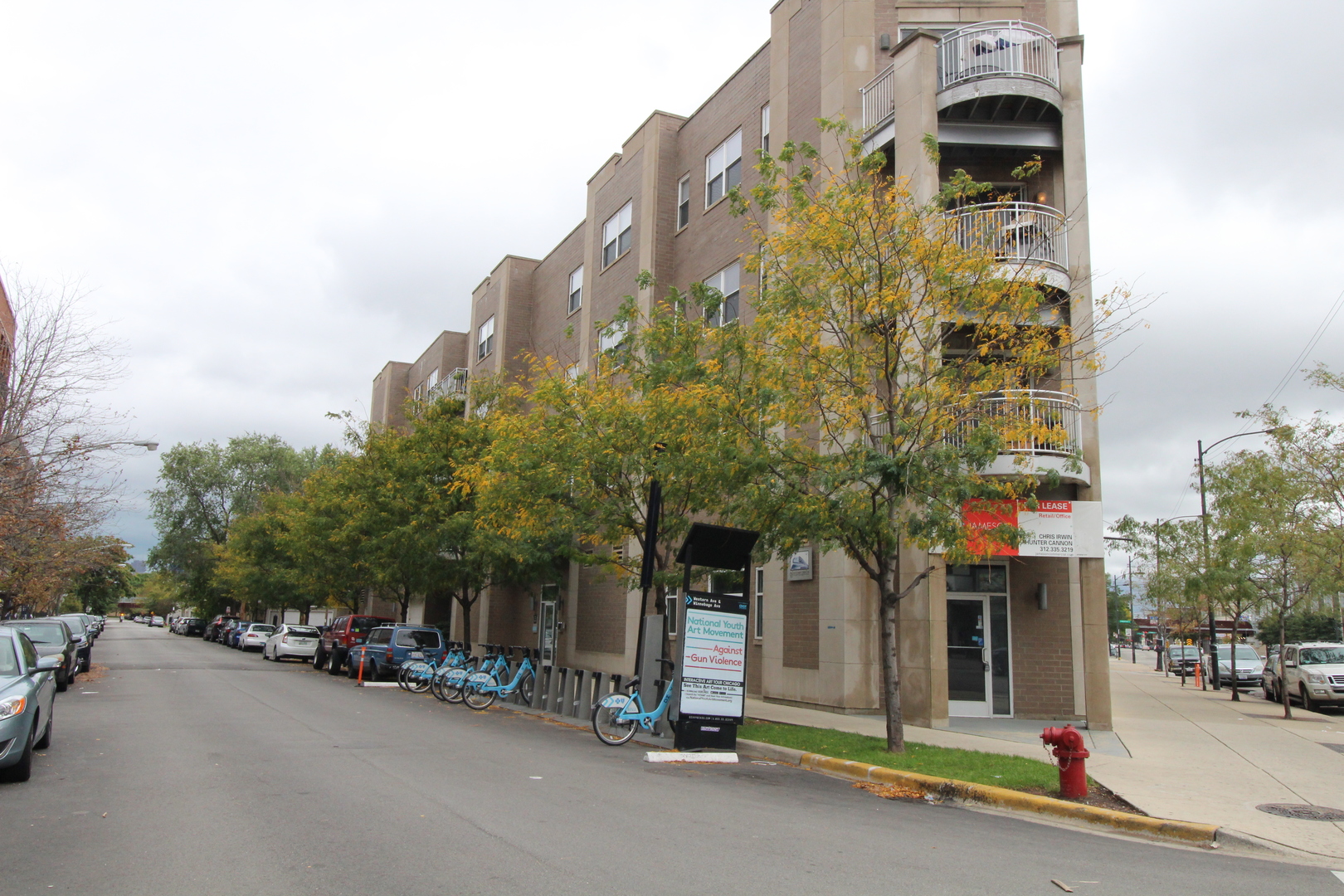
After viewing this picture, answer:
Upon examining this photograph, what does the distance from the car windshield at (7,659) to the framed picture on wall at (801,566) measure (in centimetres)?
1317

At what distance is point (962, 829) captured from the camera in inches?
332

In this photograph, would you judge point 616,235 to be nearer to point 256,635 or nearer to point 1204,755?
point 1204,755

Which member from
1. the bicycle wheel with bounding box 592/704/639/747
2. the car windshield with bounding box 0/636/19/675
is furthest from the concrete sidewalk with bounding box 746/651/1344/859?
the car windshield with bounding box 0/636/19/675

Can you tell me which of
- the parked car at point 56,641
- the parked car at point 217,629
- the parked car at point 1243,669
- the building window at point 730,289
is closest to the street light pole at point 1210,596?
the parked car at point 1243,669

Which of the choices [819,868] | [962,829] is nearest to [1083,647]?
[962,829]

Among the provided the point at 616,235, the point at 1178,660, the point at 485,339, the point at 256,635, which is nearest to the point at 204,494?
the point at 256,635

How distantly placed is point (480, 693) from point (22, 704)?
975 centimetres

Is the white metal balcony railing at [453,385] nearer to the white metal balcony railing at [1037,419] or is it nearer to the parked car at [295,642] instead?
the parked car at [295,642]

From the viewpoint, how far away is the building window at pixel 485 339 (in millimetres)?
38141

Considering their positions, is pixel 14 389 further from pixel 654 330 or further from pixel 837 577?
pixel 837 577

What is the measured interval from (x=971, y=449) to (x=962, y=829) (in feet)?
16.4

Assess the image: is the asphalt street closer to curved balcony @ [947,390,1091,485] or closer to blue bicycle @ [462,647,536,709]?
blue bicycle @ [462,647,536,709]

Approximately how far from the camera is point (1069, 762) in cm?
974

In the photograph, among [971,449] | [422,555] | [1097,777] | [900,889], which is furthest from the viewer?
[422,555]
